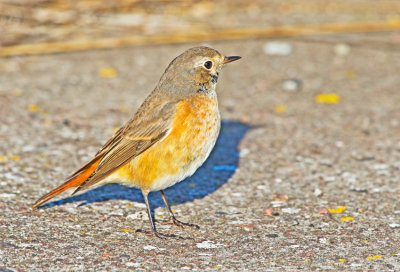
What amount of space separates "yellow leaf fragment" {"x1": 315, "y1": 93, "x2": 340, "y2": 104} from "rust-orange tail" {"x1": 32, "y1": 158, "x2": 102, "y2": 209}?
11.9 ft

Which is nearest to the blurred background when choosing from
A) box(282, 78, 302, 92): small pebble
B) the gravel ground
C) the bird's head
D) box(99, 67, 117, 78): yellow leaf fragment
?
the gravel ground

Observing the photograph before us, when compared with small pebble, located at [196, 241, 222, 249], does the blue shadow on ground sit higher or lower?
higher

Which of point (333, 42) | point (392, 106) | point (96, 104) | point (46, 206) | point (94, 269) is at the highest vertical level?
point (333, 42)

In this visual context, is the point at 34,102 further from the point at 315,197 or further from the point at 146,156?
the point at 315,197

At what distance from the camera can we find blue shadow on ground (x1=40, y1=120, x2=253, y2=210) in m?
5.31

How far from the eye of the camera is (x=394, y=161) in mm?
6043

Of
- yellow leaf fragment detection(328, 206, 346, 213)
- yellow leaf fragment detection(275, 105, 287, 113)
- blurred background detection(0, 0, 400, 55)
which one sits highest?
blurred background detection(0, 0, 400, 55)

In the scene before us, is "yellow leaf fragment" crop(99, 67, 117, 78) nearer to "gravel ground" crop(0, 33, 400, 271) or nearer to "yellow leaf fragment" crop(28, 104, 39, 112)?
"gravel ground" crop(0, 33, 400, 271)

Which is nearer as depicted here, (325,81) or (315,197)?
(315,197)

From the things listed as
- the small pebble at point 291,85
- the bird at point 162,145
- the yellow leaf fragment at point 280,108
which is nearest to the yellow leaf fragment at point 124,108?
the yellow leaf fragment at point 280,108

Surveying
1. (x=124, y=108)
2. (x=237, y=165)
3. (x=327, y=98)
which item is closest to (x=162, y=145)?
(x=237, y=165)

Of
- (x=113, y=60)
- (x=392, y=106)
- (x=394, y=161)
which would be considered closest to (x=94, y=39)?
(x=113, y=60)

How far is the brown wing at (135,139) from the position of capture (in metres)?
4.79

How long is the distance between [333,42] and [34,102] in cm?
446
